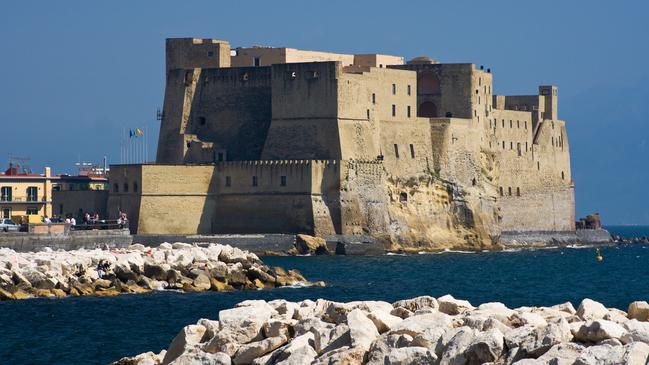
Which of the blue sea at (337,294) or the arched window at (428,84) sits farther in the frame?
the arched window at (428,84)

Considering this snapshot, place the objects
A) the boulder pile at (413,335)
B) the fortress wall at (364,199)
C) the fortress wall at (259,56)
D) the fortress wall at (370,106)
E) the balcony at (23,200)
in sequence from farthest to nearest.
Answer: the fortress wall at (259,56) < the balcony at (23,200) < the fortress wall at (370,106) < the fortress wall at (364,199) < the boulder pile at (413,335)

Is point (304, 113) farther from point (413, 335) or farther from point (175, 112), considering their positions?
point (413, 335)

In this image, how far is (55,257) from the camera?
37219mm

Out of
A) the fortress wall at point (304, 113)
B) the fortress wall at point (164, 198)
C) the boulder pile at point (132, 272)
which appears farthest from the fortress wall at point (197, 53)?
the boulder pile at point (132, 272)

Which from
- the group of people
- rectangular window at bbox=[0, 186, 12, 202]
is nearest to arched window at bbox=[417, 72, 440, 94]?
the group of people

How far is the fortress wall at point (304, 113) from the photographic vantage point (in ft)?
194

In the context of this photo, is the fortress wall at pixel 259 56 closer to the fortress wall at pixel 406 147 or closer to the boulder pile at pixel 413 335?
the fortress wall at pixel 406 147

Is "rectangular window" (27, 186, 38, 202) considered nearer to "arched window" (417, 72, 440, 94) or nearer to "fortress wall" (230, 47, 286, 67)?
"fortress wall" (230, 47, 286, 67)

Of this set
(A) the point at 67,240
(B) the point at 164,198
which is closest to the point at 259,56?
(B) the point at 164,198

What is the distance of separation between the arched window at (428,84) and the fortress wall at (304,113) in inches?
346

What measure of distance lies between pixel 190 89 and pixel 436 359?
46.8m

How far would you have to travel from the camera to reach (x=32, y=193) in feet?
206

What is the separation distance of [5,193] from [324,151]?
12.7 m

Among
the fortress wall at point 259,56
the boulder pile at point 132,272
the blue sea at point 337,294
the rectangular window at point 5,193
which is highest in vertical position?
the fortress wall at point 259,56
